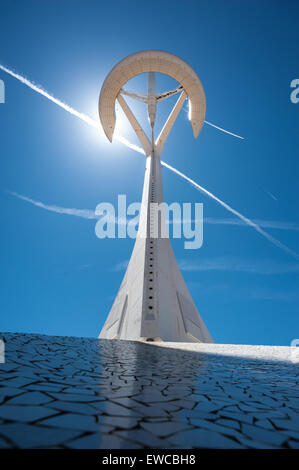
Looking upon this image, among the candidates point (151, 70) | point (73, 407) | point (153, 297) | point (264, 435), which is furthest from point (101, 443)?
point (151, 70)

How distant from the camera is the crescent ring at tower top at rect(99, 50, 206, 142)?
45.3ft

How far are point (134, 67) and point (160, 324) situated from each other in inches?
466

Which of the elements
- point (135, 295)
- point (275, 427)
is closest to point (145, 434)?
point (275, 427)

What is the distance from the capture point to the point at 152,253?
11406 mm

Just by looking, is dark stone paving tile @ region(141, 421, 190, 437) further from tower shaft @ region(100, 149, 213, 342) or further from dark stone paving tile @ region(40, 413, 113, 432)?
tower shaft @ region(100, 149, 213, 342)

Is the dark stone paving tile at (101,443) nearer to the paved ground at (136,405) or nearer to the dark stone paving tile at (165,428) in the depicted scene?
the paved ground at (136,405)

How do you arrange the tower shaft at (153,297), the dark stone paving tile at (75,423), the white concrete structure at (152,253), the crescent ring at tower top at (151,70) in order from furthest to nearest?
the crescent ring at tower top at (151,70) → the white concrete structure at (152,253) → the tower shaft at (153,297) → the dark stone paving tile at (75,423)

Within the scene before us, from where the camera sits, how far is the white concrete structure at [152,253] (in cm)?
979

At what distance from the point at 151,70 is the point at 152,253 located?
9.11 meters

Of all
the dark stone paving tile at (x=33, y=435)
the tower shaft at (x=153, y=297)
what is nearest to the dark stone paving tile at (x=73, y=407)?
the dark stone paving tile at (x=33, y=435)

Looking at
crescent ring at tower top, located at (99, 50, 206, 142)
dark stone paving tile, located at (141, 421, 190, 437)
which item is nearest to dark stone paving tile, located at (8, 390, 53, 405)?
dark stone paving tile, located at (141, 421, 190, 437)

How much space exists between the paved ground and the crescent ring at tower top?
13.7m

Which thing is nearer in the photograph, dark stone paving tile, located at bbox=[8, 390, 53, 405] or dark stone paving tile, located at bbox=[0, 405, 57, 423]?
dark stone paving tile, located at bbox=[0, 405, 57, 423]

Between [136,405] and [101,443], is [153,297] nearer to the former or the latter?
[136,405]
